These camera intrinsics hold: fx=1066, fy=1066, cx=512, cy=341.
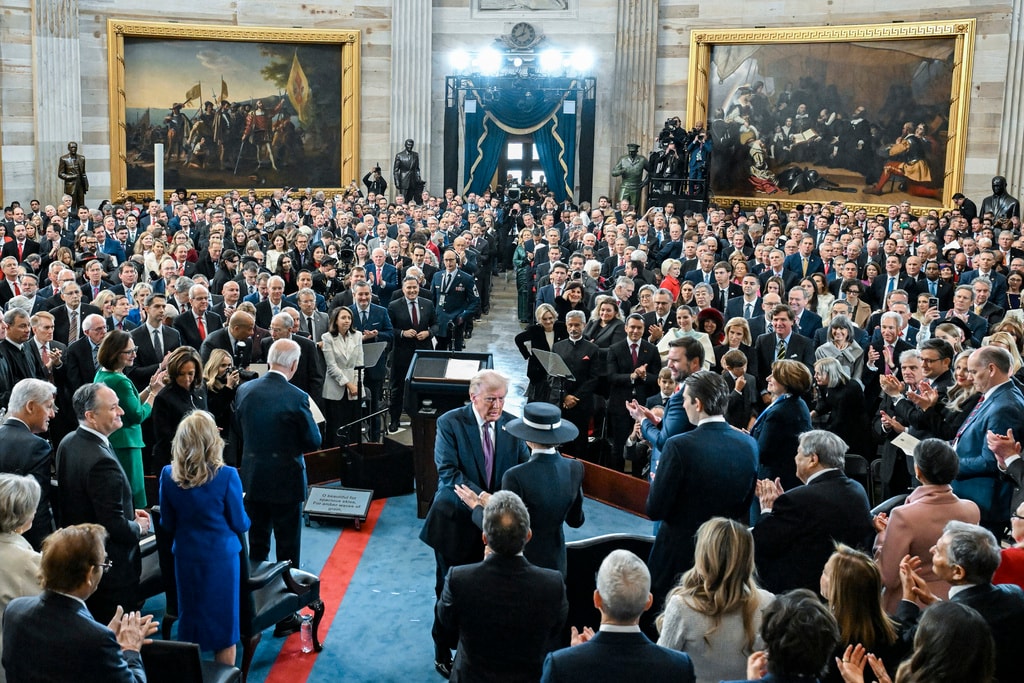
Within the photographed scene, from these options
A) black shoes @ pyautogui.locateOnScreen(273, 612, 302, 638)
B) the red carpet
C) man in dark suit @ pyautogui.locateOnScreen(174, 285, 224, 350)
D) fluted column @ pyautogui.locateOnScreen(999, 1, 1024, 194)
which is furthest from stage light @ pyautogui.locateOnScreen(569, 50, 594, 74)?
black shoes @ pyautogui.locateOnScreen(273, 612, 302, 638)

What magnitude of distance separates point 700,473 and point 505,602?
1608 mm

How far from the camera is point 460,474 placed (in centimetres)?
609

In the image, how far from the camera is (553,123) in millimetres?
26797

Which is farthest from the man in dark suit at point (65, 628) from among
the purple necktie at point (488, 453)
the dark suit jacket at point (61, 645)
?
the purple necktie at point (488, 453)

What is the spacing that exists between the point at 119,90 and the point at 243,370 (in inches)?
749

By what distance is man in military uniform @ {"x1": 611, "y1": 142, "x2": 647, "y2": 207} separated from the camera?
24.8 metres

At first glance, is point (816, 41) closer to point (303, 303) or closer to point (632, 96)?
point (632, 96)

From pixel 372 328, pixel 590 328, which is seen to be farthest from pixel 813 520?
pixel 372 328

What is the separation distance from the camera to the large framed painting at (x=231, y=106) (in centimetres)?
2559

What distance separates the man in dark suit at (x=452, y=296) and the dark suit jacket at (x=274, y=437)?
21.1ft

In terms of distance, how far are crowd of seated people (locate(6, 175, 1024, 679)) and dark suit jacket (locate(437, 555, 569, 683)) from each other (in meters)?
1.84

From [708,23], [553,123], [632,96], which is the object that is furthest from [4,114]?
[708,23]

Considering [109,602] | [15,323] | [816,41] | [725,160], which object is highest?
[816,41]

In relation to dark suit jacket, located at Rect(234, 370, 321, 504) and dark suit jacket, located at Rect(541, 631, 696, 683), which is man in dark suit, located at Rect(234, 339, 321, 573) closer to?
dark suit jacket, located at Rect(234, 370, 321, 504)
